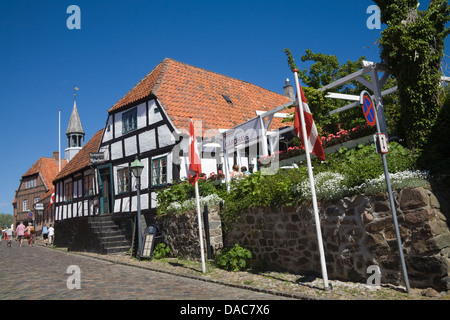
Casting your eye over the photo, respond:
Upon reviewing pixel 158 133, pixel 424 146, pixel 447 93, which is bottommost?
pixel 424 146

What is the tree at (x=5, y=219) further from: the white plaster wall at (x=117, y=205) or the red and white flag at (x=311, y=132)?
the red and white flag at (x=311, y=132)

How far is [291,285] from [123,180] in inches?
480

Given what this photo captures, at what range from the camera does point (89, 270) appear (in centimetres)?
1087

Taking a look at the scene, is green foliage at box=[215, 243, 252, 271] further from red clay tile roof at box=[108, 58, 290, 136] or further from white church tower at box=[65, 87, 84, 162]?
white church tower at box=[65, 87, 84, 162]

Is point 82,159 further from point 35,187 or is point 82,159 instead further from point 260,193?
point 35,187

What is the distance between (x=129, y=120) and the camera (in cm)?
1786

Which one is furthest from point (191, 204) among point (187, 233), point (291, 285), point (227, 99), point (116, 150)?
point (227, 99)

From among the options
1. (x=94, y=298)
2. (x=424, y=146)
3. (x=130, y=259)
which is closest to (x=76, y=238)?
(x=130, y=259)

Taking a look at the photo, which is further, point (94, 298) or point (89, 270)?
point (89, 270)

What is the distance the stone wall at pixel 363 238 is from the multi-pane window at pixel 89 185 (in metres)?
14.4

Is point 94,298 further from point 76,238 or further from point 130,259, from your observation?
point 76,238

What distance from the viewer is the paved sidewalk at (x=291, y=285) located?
6.18 metres

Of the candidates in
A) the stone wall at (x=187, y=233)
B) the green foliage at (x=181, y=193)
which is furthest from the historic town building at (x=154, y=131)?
the stone wall at (x=187, y=233)

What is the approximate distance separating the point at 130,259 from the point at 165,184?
3.32 m
